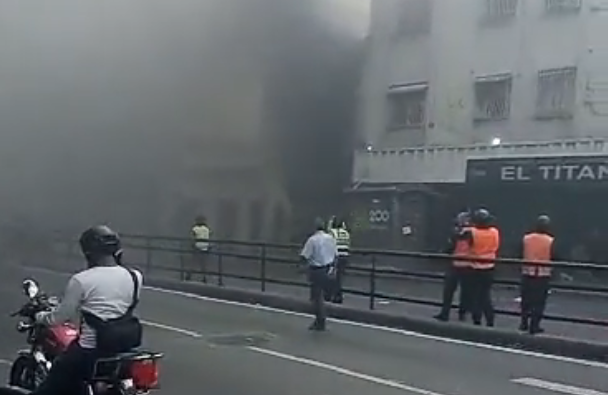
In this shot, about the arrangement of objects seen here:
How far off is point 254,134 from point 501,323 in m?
13.7

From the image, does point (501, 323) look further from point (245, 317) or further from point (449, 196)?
point (449, 196)

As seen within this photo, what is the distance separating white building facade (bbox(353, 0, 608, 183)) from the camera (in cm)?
2339

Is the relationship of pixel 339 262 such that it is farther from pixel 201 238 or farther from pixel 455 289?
pixel 201 238

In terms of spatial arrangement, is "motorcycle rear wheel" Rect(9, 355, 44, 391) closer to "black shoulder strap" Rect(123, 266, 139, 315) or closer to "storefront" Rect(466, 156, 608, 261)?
"black shoulder strap" Rect(123, 266, 139, 315)

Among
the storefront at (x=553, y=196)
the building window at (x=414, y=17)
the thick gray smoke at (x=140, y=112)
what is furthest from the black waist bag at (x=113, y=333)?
the building window at (x=414, y=17)

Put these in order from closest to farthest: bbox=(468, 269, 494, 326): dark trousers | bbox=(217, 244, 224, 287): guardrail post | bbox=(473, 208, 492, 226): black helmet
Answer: bbox=(468, 269, 494, 326): dark trousers → bbox=(473, 208, 492, 226): black helmet → bbox=(217, 244, 224, 287): guardrail post

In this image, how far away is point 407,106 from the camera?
92.5 feet

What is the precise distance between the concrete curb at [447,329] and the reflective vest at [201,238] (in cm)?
179

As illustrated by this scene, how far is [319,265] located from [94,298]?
7955 mm

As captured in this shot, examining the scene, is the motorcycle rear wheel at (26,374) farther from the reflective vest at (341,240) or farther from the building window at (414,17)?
the building window at (414,17)

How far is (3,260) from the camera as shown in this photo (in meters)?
23.8

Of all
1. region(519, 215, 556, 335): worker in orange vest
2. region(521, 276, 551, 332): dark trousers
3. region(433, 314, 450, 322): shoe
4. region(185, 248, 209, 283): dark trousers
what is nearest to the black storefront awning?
region(185, 248, 209, 283): dark trousers

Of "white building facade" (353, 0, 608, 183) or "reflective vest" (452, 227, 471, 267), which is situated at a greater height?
"white building facade" (353, 0, 608, 183)

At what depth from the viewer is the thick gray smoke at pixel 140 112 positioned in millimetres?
25031
